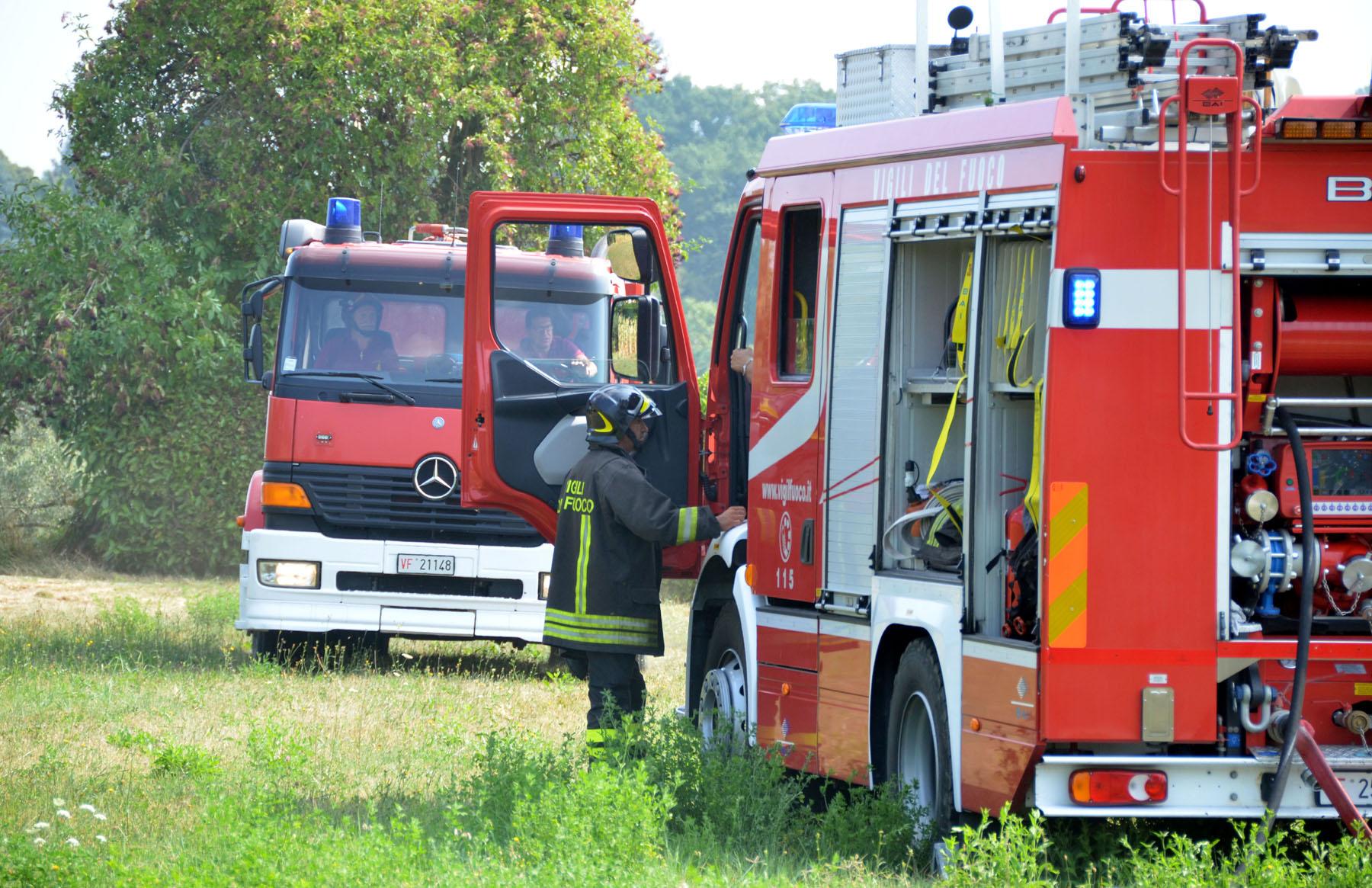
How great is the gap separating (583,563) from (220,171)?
1666 cm

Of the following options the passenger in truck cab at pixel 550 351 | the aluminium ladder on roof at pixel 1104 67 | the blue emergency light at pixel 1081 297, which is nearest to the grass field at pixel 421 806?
the blue emergency light at pixel 1081 297

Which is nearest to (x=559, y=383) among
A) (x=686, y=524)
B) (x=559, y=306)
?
(x=686, y=524)

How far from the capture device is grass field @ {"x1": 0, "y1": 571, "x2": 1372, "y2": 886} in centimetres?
624

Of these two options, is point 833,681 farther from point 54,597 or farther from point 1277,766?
point 54,597

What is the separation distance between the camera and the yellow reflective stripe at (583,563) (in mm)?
8844

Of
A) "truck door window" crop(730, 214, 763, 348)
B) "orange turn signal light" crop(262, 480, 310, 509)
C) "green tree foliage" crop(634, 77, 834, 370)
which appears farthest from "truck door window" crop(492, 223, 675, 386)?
"green tree foliage" crop(634, 77, 834, 370)

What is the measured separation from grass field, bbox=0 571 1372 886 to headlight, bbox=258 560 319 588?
62 centimetres

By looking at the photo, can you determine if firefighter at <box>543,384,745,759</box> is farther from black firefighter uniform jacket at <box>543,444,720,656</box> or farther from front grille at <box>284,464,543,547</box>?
front grille at <box>284,464,543,547</box>

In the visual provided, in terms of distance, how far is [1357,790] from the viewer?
6.25 m

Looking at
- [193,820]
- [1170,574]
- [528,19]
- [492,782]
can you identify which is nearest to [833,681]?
[492,782]

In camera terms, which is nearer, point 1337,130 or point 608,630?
point 1337,130

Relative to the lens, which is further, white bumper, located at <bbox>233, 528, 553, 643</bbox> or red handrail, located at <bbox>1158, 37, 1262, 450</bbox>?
white bumper, located at <bbox>233, 528, 553, 643</bbox>

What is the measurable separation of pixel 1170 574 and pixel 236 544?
66.1 feet

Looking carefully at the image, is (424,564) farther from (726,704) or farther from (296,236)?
(726,704)
